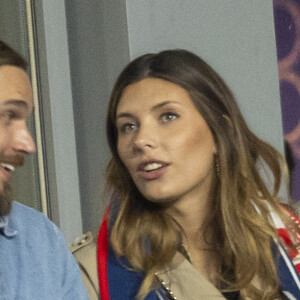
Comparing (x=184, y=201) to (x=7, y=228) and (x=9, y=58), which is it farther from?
(x=9, y=58)

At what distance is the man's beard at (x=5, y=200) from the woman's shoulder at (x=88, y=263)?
0.94 ft

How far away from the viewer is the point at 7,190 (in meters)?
1.35

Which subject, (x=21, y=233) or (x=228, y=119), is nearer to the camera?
(x=21, y=233)

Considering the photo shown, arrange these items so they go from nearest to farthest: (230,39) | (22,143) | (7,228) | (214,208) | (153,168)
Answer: (22,143)
(7,228)
(153,168)
(214,208)
(230,39)

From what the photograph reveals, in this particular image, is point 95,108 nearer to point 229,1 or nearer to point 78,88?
point 78,88

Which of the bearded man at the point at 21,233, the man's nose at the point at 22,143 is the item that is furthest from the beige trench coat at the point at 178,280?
the man's nose at the point at 22,143

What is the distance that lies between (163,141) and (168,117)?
6 cm

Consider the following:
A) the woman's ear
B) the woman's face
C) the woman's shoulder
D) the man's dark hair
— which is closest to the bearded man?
the man's dark hair

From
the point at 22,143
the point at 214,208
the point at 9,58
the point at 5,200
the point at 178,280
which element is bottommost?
the point at 178,280

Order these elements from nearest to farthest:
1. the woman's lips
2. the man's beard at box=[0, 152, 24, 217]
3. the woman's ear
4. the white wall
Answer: the man's beard at box=[0, 152, 24, 217] → the woman's lips → the woman's ear → the white wall

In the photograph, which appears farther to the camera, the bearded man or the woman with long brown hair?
the woman with long brown hair

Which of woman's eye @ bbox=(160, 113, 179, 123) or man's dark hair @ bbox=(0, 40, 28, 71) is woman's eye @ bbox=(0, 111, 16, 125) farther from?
woman's eye @ bbox=(160, 113, 179, 123)

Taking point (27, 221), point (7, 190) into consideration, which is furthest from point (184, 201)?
point (7, 190)

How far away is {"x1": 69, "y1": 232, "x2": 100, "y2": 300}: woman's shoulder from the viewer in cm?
163
